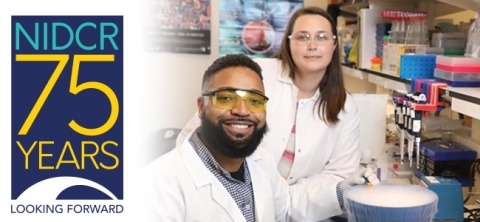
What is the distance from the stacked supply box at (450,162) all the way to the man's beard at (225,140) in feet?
2.78

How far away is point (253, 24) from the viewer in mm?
3662

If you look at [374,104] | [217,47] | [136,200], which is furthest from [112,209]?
[217,47]

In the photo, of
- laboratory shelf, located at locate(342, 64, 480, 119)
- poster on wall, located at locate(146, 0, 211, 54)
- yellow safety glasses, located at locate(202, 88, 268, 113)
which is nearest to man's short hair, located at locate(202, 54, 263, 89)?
yellow safety glasses, located at locate(202, 88, 268, 113)

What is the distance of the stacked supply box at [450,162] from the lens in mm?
1935

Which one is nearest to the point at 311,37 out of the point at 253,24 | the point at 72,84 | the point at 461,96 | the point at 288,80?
the point at 288,80

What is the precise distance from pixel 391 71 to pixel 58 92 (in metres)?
1.31

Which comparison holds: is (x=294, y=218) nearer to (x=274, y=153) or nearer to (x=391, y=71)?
(x=274, y=153)

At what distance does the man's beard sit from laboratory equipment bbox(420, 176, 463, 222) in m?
0.68

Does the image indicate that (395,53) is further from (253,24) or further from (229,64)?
(253,24)

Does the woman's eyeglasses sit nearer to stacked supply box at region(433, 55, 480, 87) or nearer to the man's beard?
stacked supply box at region(433, 55, 480, 87)

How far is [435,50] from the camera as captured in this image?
2.05m

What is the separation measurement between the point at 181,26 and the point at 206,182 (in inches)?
94.2

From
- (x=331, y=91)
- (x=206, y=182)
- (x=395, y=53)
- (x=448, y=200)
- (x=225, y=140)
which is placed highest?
(x=395, y=53)

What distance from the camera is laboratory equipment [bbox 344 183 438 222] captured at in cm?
130
